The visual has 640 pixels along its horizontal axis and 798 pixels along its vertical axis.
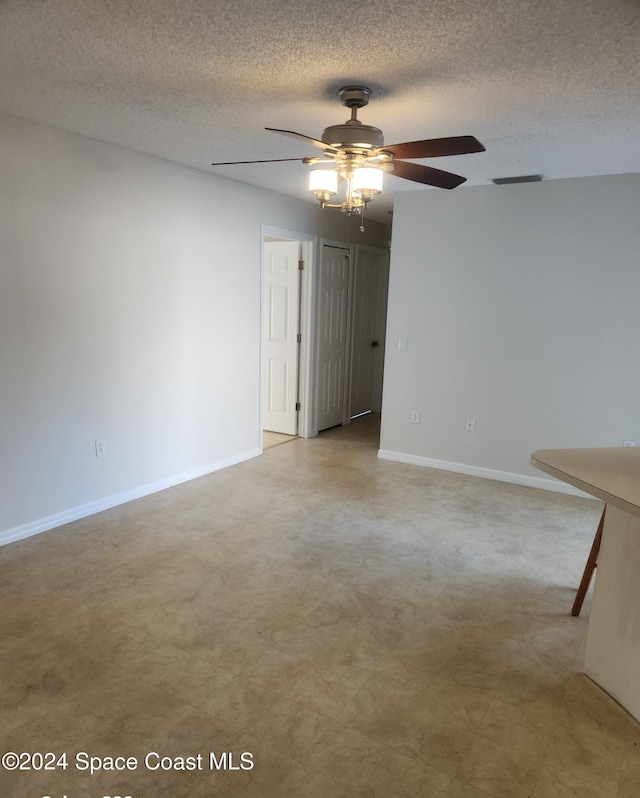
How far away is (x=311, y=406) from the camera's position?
19.0ft

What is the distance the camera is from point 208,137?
3209 millimetres

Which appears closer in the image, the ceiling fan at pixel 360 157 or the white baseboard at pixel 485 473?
the ceiling fan at pixel 360 157

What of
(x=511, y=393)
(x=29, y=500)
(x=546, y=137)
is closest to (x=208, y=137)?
(x=546, y=137)

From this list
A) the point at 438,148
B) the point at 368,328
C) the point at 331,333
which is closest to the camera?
the point at 438,148

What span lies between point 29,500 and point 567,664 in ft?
9.91

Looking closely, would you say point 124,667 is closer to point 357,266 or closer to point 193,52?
point 193,52

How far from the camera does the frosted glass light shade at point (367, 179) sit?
2.35m

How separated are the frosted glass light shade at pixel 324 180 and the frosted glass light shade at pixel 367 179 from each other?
0.14 meters

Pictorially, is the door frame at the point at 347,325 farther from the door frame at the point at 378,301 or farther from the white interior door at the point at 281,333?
the white interior door at the point at 281,333

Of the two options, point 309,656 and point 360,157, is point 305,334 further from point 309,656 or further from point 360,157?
point 309,656

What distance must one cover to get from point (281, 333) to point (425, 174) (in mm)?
3301

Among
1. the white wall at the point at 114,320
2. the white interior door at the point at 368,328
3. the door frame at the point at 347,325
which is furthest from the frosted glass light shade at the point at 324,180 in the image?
the white interior door at the point at 368,328

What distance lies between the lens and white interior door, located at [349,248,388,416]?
251 inches

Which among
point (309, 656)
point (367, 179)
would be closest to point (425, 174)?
point (367, 179)
